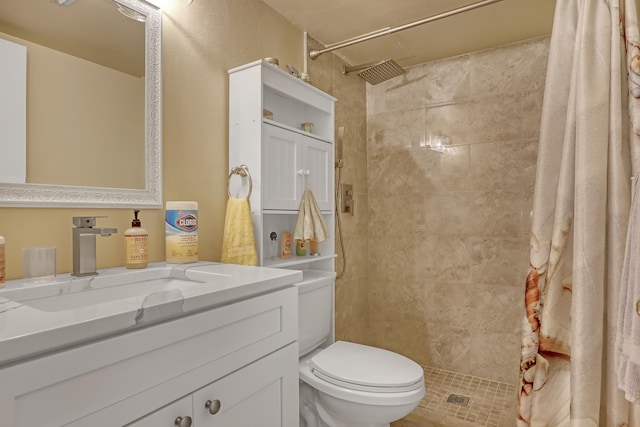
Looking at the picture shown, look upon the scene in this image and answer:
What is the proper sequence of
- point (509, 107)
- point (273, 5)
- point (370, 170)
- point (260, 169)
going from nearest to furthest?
point (260, 169), point (273, 5), point (509, 107), point (370, 170)

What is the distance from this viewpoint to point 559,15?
4.09 feet

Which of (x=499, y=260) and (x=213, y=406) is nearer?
(x=213, y=406)

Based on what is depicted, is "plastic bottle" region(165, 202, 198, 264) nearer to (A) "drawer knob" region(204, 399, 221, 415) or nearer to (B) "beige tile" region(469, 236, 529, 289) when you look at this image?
(A) "drawer knob" region(204, 399, 221, 415)

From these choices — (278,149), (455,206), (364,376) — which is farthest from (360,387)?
(455,206)

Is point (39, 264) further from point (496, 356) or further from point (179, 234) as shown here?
point (496, 356)

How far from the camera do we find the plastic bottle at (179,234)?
1.38m

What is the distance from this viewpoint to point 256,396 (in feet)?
3.42

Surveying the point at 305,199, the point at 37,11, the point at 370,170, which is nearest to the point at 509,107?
the point at 370,170

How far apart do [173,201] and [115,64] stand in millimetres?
529

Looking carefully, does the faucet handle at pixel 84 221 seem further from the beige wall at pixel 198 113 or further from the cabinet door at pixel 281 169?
the cabinet door at pixel 281 169

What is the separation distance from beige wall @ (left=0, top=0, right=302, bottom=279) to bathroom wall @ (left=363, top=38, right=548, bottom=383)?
139 cm

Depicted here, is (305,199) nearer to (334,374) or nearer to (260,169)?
(260,169)

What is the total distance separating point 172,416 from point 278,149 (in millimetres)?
1188

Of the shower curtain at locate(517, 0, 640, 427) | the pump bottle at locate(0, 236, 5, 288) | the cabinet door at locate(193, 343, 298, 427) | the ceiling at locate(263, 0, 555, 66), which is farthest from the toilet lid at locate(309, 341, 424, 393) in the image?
the ceiling at locate(263, 0, 555, 66)
